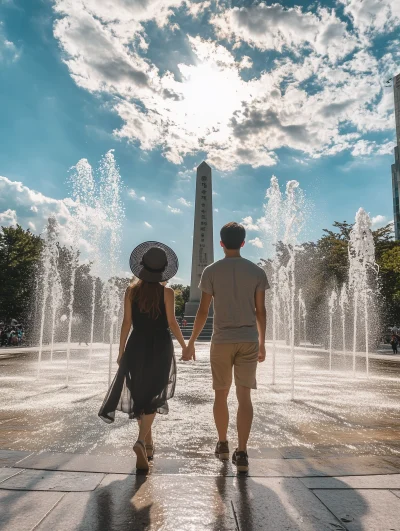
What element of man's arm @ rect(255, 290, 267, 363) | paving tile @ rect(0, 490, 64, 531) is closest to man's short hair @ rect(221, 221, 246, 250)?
man's arm @ rect(255, 290, 267, 363)

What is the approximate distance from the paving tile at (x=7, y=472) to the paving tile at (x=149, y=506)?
0.54 m

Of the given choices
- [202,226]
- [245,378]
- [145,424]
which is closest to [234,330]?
[245,378]

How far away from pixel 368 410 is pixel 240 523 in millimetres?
4070

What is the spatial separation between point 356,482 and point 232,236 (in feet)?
6.42

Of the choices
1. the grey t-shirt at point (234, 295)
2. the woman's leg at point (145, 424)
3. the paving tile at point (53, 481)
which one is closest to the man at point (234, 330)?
the grey t-shirt at point (234, 295)

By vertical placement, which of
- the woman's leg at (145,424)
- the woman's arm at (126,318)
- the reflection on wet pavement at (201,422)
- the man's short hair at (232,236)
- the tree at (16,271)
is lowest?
the reflection on wet pavement at (201,422)

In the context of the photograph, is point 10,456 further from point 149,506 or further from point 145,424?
point 149,506

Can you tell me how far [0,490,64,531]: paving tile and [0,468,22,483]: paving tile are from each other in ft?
0.80

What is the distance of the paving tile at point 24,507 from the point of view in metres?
2.13

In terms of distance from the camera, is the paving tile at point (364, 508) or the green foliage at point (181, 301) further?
the green foliage at point (181, 301)

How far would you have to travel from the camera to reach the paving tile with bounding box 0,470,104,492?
2.61 m

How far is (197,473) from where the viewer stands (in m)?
2.93

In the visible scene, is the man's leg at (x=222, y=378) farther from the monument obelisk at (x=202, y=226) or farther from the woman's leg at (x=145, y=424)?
the monument obelisk at (x=202, y=226)

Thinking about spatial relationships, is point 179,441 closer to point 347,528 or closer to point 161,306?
point 161,306
